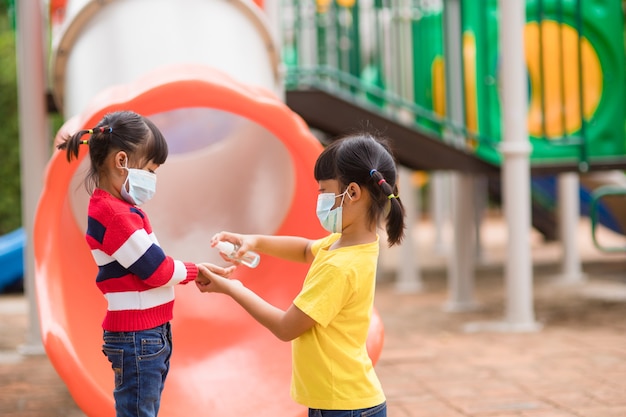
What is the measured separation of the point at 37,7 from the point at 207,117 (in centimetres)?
173

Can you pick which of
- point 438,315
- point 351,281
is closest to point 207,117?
point 351,281

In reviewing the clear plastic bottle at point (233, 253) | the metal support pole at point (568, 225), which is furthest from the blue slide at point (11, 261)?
the clear plastic bottle at point (233, 253)

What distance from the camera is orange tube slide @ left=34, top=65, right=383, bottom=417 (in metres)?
2.89

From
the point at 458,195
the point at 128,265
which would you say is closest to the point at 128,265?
the point at 128,265

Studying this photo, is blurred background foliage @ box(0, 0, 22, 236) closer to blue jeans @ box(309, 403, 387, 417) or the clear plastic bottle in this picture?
the clear plastic bottle

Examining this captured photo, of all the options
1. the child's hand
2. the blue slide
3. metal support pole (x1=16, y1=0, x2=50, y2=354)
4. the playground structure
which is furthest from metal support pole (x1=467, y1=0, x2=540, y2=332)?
the blue slide

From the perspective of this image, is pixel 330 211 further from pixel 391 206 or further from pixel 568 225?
pixel 568 225

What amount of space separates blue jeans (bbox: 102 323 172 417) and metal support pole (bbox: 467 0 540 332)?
3.52m

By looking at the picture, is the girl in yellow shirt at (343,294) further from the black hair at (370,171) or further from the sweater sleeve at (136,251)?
the sweater sleeve at (136,251)

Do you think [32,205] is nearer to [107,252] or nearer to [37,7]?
[37,7]

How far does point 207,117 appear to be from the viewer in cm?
391

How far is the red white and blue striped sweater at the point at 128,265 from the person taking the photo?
2150 millimetres

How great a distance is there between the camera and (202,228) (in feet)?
12.3

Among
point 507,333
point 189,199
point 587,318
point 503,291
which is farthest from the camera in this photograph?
point 503,291
